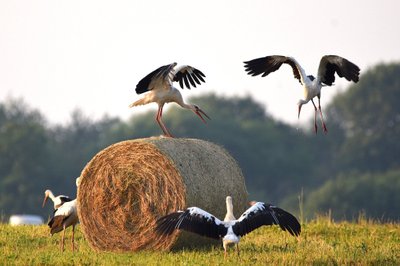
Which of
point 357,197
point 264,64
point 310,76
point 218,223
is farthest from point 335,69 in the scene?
point 357,197

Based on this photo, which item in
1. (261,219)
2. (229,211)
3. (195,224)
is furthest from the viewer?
(229,211)

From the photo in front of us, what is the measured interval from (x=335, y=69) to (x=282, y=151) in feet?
199

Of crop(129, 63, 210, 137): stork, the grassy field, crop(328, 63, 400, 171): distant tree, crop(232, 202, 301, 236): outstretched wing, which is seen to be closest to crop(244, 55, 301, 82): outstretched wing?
crop(129, 63, 210, 137): stork

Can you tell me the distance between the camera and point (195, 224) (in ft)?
41.8

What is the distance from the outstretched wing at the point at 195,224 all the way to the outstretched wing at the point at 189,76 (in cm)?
451

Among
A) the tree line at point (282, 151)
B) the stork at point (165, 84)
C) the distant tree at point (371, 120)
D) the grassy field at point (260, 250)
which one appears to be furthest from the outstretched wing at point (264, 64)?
the distant tree at point (371, 120)

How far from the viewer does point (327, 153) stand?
76.9m

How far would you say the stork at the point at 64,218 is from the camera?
14406 millimetres

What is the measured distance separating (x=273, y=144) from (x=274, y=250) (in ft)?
209

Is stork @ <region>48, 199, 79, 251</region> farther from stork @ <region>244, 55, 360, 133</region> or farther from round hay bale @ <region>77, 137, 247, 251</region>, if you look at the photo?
stork @ <region>244, 55, 360, 133</region>

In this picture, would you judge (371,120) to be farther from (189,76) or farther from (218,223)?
(218,223)

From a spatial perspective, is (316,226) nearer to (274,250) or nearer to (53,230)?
(274,250)

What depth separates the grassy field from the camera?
12.4 metres

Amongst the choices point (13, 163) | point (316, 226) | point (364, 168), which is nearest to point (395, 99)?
point (364, 168)
